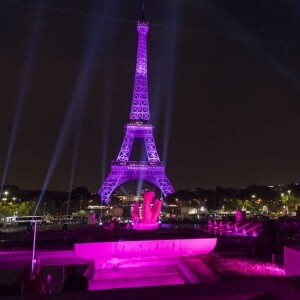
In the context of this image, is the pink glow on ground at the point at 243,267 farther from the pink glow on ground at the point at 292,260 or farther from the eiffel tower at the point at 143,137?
the eiffel tower at the point at 143,137

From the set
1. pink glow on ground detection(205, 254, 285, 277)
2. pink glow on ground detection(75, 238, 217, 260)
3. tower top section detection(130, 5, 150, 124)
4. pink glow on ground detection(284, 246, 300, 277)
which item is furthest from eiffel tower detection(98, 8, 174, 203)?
pink glow on ground detection(284, 246, 300, 277)

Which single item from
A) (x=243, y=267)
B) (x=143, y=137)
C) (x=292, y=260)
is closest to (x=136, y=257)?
(x=243, y=267)

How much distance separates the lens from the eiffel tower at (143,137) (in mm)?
70688

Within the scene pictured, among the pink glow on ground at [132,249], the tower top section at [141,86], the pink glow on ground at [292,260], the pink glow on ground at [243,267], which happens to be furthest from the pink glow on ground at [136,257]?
the tower top section at [141,86]

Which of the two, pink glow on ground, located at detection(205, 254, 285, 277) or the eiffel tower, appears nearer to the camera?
pink glow on ground, located at detection(205, 254, 285, 277)

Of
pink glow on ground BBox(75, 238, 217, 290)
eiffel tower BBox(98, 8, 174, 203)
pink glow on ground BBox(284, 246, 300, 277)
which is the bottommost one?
pink glow on ground BBox(75, 238, 217, 290)

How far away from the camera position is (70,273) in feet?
23.5

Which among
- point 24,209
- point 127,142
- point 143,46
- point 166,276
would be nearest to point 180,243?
point 166,276

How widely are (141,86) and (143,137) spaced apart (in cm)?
954

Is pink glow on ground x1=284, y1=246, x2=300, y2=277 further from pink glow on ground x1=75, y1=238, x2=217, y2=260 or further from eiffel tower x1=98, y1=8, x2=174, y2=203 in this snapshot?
eiffel tower x1=98, y1=8, x2=174, y2=203

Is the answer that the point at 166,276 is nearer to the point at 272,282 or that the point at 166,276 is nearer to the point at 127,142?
the point at 272,282

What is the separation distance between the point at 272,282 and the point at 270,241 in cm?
787

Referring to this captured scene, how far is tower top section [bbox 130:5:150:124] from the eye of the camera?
72.1 metres

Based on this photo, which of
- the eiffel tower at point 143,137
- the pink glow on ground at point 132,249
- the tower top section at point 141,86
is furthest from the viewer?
the tower top section at point 141,86
